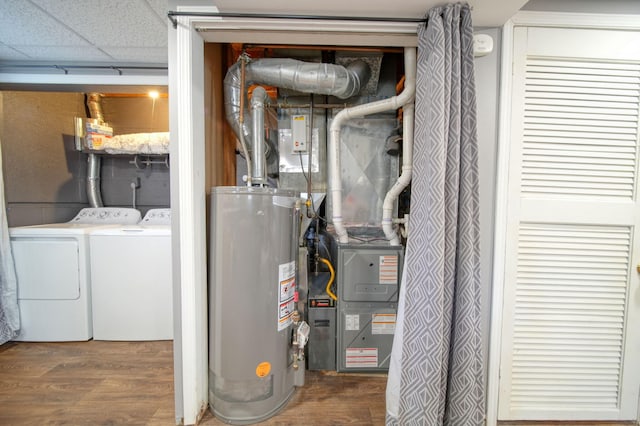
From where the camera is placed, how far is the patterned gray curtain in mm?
990

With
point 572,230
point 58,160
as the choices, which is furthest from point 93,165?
point 572,230

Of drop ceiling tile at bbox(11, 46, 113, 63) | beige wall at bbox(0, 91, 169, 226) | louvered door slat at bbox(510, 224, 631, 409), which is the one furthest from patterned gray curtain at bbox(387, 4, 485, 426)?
beige wall at bbox(0, 91, 169, 226)

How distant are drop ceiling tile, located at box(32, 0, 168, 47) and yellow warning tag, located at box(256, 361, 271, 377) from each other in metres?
2.11

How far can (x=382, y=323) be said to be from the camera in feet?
5.29

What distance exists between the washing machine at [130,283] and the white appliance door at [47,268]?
0.15 m

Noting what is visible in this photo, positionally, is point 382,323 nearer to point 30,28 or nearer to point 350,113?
point 350,113

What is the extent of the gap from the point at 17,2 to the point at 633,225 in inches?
140

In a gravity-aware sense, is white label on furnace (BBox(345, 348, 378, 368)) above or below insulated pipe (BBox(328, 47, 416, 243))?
below

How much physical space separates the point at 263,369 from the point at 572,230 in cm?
177

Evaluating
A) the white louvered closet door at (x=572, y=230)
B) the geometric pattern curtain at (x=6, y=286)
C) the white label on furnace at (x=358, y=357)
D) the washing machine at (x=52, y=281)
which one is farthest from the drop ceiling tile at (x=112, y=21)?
the white label on furnace at (x=358, y=357)

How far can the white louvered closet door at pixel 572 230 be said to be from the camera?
1.18m

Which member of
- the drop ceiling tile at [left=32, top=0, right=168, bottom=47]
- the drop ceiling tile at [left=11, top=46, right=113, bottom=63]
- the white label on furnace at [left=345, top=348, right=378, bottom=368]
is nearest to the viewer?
the drop ceiling tile at [left=32, top=0, right=168, bottom=47]

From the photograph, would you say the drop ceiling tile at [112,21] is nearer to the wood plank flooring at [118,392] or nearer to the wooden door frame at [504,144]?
the wooden door frame at [504,144]

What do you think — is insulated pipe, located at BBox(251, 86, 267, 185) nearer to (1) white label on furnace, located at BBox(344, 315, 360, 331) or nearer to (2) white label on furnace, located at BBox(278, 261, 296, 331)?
(2) white label on furnace, located at BBox(278, 261, 296, 331)
